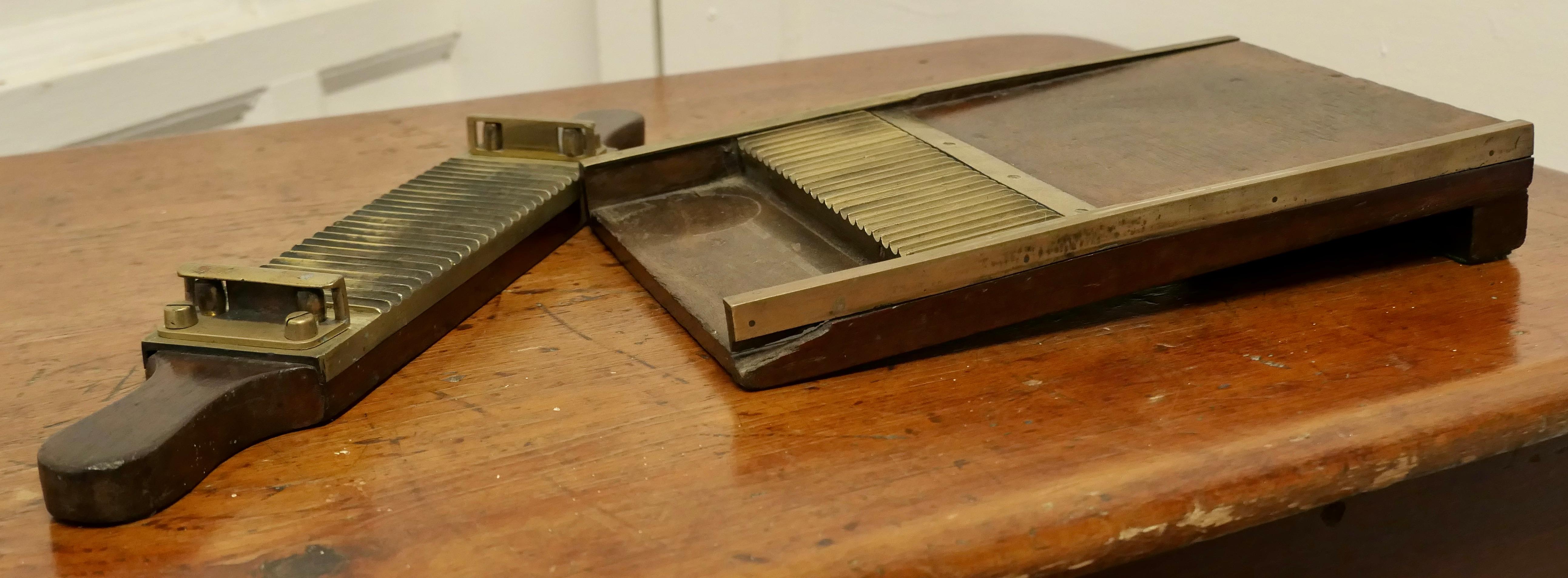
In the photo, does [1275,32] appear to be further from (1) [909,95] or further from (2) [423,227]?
(2) [423,227]

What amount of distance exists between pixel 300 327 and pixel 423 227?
209mm

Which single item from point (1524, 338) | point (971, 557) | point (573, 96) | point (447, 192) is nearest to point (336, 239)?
point (447, 192)

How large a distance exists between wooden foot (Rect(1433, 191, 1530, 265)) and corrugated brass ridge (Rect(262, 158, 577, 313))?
0.68m

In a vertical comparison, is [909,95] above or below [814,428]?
above

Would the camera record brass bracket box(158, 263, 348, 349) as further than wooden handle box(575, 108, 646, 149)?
No

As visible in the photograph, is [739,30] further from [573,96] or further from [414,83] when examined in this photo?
[573,96]

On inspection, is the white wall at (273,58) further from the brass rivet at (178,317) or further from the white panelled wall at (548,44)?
the brass rivet at (178,317)

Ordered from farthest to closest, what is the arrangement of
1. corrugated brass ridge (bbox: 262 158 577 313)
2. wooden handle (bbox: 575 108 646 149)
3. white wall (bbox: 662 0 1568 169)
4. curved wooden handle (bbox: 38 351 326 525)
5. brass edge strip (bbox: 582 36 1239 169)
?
1. white wall (bbox: 662 0 1568 169)
2. wooden handle (bbox: 575 108 646 149)
3. brass edge strip (bbox: 582 36 1239 169)
4. corrugated brass ridge (bbox: 262 158 577 313)
5. curved wooden handle (bbox: 38 351 326 525)

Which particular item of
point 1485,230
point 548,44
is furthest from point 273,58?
point 1485,230

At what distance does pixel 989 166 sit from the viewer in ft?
3.00

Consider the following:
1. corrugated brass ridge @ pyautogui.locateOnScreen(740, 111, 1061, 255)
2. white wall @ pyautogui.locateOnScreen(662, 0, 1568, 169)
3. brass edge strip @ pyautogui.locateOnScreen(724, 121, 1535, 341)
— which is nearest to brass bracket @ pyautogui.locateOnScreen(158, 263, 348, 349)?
brass edge strip @ pyautogui.locateOnScreen(724, 121, 1535, 341)

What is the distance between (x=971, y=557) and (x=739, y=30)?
5.67ft

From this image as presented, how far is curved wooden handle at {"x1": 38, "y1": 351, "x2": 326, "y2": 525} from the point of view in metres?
0.61

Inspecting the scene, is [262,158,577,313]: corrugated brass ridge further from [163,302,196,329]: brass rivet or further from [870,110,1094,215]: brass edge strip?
[870,110,1094,215]: brass edge strip
